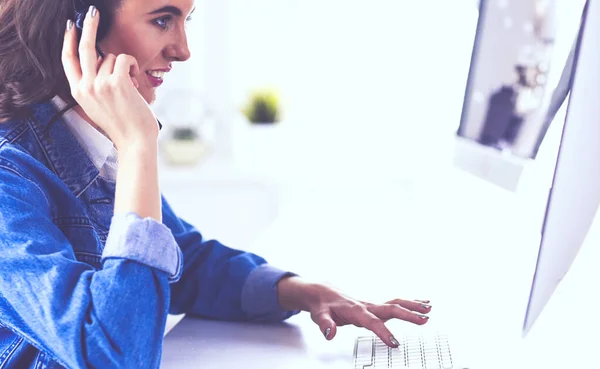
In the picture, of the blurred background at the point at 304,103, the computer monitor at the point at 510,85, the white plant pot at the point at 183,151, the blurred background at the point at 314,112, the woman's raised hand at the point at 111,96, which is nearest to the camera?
the woman's raised hand at the point at 111,96

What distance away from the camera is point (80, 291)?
722 mm

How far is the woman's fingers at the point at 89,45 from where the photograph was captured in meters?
0.86

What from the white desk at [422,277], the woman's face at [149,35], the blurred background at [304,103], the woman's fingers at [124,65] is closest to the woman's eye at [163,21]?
the woman's face at [149,35]

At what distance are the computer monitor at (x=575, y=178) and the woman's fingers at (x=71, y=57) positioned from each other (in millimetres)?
565

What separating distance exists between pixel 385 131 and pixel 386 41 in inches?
13.1

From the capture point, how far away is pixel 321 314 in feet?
3.17

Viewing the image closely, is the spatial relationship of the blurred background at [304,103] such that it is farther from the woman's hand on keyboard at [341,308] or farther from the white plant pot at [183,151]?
the woman's hand on keyboard at [341,308]

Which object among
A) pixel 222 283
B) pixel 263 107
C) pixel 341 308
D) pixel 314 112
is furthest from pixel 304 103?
pixel 341 308

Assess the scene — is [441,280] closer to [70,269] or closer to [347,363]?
[347,363]

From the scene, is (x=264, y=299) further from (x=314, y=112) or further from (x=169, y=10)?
(x=314, y=112)

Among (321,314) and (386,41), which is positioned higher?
(386,41)

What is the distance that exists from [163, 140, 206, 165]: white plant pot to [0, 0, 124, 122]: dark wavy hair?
179 centimetres

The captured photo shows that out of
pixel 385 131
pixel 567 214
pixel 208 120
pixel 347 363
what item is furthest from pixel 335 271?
pixel 208 120

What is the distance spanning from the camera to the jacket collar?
0.87 m
